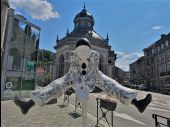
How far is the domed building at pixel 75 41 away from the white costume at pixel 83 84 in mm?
30776

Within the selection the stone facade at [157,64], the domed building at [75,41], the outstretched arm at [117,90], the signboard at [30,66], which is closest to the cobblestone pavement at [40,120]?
the outstretched arm at [117,90]

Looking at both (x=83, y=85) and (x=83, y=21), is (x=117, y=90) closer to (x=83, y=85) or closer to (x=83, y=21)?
(x=83, y=85)

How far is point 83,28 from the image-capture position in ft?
142

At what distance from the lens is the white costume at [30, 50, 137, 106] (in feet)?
9.60

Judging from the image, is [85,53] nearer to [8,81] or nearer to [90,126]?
[90,126]

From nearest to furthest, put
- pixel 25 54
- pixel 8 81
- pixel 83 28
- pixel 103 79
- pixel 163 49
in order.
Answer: pixel 103 79, pixel 8 81, pixel 25 54, pixel 163 49, pixel 83 28

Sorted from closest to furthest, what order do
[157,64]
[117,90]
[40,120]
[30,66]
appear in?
[117,90], [40,120], [30,66], [157,64]

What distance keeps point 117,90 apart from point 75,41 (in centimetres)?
3187

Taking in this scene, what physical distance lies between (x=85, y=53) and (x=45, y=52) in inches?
2363

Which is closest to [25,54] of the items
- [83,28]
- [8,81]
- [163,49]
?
[8,81]

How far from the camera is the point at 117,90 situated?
124 inches

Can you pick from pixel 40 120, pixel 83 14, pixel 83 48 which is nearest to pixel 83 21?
pixel 83 14

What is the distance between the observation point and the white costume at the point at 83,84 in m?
2.93

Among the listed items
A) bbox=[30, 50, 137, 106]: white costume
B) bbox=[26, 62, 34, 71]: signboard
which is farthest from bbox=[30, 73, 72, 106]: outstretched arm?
bbox=[26, 62, 34, 71]: signboard
